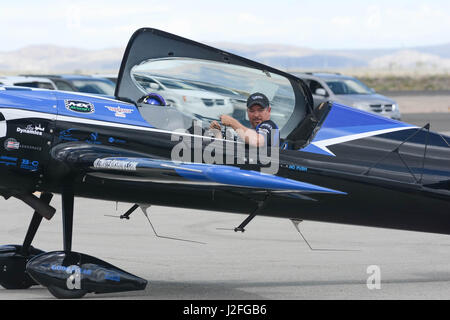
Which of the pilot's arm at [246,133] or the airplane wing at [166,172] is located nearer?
the airplane wing at [166,172]

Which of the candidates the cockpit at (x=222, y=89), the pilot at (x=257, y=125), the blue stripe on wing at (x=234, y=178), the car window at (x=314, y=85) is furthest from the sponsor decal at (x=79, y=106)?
the car window at (x=314, y=85)

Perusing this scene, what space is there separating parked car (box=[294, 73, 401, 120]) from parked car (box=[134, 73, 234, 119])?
1686 cm

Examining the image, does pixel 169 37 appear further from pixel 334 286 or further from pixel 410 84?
pixel 410 84

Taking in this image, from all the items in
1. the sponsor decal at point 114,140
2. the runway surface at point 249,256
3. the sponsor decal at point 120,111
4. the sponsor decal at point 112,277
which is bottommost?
the runway surface at point 249,256

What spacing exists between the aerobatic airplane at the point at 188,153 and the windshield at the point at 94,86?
1541cm

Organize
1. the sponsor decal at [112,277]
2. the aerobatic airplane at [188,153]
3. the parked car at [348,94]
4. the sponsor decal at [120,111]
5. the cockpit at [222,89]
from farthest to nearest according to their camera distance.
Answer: the parked car at [348,94], the cockpit at [222,89], the sponsor decal at [120,111], the aerobatic airplane at [188,153], the sponsor decal at [112,277]

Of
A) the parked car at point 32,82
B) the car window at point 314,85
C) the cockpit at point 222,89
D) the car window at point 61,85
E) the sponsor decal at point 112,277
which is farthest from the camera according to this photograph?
the car window at point 314,85

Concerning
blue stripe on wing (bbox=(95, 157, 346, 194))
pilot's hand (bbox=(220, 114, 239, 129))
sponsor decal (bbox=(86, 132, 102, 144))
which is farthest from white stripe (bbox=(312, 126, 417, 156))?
sponsor decal (bbox=(86, 132, 102, 144))

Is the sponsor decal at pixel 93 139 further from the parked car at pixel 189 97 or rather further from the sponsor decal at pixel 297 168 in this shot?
the sponsor decal at pixel 297 168

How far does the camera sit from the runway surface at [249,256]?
22.6ft
